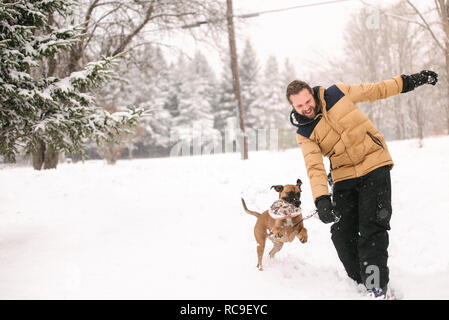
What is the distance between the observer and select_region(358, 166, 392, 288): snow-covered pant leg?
9.09 ft

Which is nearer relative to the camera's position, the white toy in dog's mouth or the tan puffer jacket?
the tan puffer jacket

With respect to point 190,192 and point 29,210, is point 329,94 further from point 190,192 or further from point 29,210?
point 29,210

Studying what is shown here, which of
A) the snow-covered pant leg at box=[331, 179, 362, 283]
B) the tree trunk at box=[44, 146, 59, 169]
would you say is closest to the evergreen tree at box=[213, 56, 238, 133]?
the tree trunk at box=[44, 146, 59, 169]

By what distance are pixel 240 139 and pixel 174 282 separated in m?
9.24

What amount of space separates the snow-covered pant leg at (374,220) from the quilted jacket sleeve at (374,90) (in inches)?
27.4

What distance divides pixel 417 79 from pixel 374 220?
4.58 feet

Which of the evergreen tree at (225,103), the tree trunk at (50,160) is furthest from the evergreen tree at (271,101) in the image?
the tree trunk at (50,160)

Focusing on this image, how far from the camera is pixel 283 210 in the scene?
10.6ft

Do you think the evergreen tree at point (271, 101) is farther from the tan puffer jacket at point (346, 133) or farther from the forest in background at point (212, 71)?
the tan puffer jacket at point (346, 133)

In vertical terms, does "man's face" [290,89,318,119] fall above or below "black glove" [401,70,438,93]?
below

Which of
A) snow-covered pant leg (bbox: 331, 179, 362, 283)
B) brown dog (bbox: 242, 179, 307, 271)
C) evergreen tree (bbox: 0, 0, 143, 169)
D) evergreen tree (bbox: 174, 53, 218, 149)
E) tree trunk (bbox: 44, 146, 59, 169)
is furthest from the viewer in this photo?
evergreen tree (bbox: 174, 53, 218, 149)

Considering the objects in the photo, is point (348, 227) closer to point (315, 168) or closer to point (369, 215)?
point (369, 215)

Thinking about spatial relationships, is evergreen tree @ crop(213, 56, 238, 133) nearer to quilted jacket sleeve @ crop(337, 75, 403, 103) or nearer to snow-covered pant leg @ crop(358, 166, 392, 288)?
quilted jacket sleeve @ crop(337, 75, 403, 103)

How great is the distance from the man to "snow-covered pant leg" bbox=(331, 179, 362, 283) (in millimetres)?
62
